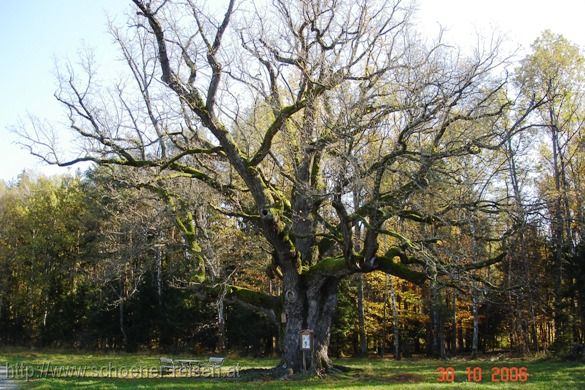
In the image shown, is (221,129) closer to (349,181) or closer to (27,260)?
(349,181)

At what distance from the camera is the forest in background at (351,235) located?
13.6 metres

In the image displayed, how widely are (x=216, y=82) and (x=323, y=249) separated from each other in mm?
7169

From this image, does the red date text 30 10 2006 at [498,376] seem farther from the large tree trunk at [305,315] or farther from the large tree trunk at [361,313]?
the large tree trunk at [361,313]

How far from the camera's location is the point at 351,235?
46.0ft

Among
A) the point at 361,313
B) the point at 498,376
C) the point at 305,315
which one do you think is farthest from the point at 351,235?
the point at 361,313

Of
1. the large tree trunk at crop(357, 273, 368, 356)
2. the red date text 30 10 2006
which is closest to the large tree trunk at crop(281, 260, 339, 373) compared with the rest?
the red date text 30 10 2006

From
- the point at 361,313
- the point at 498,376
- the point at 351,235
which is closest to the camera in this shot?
the point at 351,235

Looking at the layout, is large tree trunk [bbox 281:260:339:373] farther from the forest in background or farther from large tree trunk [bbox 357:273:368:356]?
large tree trunk [bbox 357:273:368:356]

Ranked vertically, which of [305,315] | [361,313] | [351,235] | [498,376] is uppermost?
[351,235]

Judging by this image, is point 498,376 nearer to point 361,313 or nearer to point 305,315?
point 305,315

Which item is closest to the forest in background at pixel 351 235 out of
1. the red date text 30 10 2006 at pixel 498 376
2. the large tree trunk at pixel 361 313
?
the large tree trunk at pixel 361 313

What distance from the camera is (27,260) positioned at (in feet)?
134

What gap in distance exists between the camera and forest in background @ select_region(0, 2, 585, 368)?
13.6 m

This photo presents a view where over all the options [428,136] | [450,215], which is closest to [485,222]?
[450,215]
